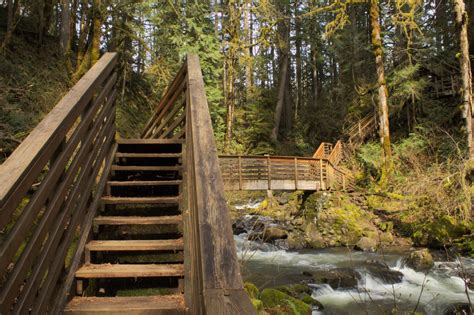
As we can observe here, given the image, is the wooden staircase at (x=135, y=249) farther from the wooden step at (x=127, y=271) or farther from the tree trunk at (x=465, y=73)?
the tree trunk at (x=465, y=73)

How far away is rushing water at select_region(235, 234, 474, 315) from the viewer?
7.31 m

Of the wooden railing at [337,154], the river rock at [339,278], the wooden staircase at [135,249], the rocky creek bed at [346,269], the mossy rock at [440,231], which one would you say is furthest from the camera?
the wooden railing at [337,154]

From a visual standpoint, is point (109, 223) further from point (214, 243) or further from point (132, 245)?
point (214, 243)

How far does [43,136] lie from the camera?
2.36 metres

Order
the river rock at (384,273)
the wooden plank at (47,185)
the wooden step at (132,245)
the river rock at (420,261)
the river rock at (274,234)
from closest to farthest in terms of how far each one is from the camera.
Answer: the wooden plank at (47,185)
the wooden step at (132,245)
the river rock at (384,273)
the river rock at (420,261)
the river rock at (274,234)

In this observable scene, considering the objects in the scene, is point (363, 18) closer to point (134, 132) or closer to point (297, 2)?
point (297, 2)

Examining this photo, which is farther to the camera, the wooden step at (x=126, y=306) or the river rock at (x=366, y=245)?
the river rock at (x=366, y=245)

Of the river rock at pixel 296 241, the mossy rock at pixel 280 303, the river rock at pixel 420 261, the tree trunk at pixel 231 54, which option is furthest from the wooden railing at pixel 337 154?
the mossy rock at pixel 280 303

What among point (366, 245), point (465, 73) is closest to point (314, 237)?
point (366, 245)

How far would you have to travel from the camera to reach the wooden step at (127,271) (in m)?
3.22

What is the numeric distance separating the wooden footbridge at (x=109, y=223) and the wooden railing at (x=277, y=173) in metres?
8.14

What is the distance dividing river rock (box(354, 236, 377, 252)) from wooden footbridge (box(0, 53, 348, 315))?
28.3 feet

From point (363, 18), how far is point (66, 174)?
120ft

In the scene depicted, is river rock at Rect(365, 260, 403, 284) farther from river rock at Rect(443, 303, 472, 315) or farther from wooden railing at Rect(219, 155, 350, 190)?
wooden railing at Rect(219, 155, 350, 190)
